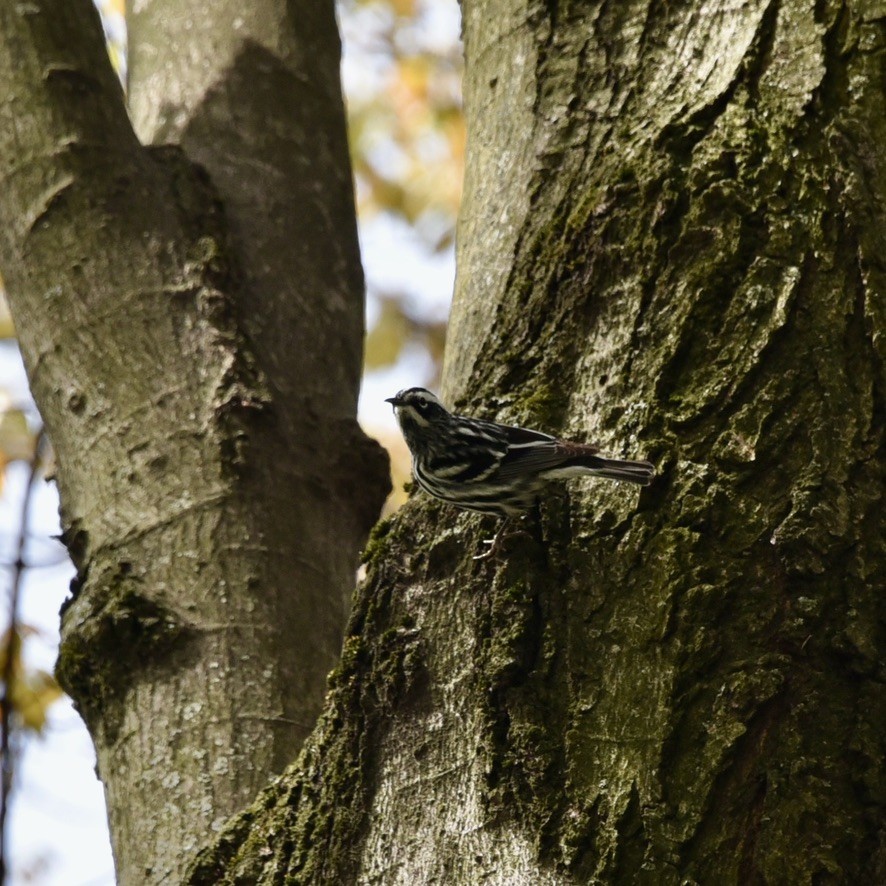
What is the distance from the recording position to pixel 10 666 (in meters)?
4.48

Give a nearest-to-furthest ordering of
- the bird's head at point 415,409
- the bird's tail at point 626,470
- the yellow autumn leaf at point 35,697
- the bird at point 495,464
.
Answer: the bird's tail at point 626,470, the bird at point 495,464, the bird's head at point 415,409, the yellow autumn leaf at point 35,697

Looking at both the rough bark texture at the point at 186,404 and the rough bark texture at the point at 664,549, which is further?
the rough bark texture at the point at 186,404

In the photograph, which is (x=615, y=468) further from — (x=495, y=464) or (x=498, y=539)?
(x=495, y=464)

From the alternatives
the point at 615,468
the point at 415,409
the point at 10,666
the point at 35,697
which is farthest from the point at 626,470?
the point at 35,697

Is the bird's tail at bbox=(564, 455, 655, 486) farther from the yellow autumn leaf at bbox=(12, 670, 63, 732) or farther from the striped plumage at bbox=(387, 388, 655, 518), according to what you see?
the yellow autumn leaf at bbox=(12, 670, 63, 732)

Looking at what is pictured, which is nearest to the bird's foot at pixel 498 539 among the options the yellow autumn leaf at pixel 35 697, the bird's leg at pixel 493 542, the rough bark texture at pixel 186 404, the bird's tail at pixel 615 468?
the bird's leg at pixel 493 542

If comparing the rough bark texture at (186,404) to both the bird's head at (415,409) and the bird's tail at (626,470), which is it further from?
→ the bird's tail at (626,470)

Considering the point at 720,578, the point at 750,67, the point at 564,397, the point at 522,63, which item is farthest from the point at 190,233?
the point at 720,578

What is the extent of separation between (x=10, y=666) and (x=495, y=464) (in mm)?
2336

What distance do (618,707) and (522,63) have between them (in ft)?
6.24

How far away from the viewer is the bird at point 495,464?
270 cm

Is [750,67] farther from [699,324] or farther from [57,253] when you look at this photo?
[57,253]

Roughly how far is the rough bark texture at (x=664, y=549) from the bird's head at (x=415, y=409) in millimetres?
707

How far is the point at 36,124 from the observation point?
377cm
